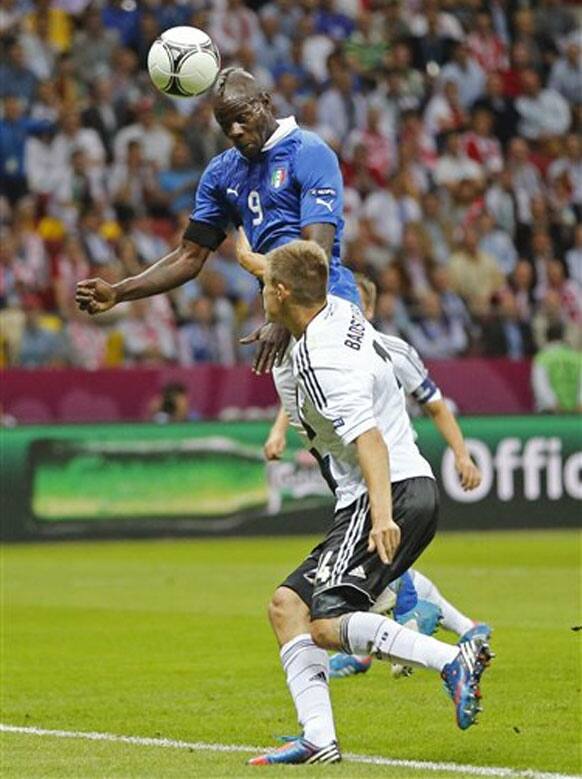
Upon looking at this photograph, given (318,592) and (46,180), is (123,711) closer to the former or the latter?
(318,592)

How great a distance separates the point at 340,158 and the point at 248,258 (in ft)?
53.7

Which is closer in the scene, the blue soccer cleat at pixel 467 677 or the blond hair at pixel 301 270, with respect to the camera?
the blue soccer cleat at pixel 467 677

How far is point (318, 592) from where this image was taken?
25.1 ft

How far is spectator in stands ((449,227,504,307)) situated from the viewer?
949 inches

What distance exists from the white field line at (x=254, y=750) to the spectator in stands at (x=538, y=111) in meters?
19.9

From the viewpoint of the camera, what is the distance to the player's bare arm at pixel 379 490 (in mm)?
7270

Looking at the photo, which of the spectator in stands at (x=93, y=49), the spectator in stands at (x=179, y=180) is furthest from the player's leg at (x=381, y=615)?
the spectator in stands at (x=93, y=49)

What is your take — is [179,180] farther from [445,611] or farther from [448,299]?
A: [445,611]

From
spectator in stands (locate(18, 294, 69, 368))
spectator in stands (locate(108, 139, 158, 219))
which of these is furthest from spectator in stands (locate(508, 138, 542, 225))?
spectator in stands (locate(18, 294, 69, 368))

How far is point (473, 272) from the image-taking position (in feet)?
79.6

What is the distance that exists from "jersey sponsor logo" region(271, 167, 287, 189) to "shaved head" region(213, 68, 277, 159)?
0.13 m

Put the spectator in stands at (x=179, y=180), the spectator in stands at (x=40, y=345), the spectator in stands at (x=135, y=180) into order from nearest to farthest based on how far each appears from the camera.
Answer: the spectator in stands at (x=40, y=345), the spectator in stands at (x=135, y=180), the spectator in stands at (x=179, y=180)

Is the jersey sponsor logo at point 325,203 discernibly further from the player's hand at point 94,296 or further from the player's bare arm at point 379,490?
the player's bare arm at point 379,490

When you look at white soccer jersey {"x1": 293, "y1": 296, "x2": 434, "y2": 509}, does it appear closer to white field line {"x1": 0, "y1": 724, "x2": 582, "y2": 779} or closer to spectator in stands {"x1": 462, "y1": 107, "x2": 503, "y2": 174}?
white field line {"x1": 0, "y1": 724, "x2": 582, "y2": 779}
